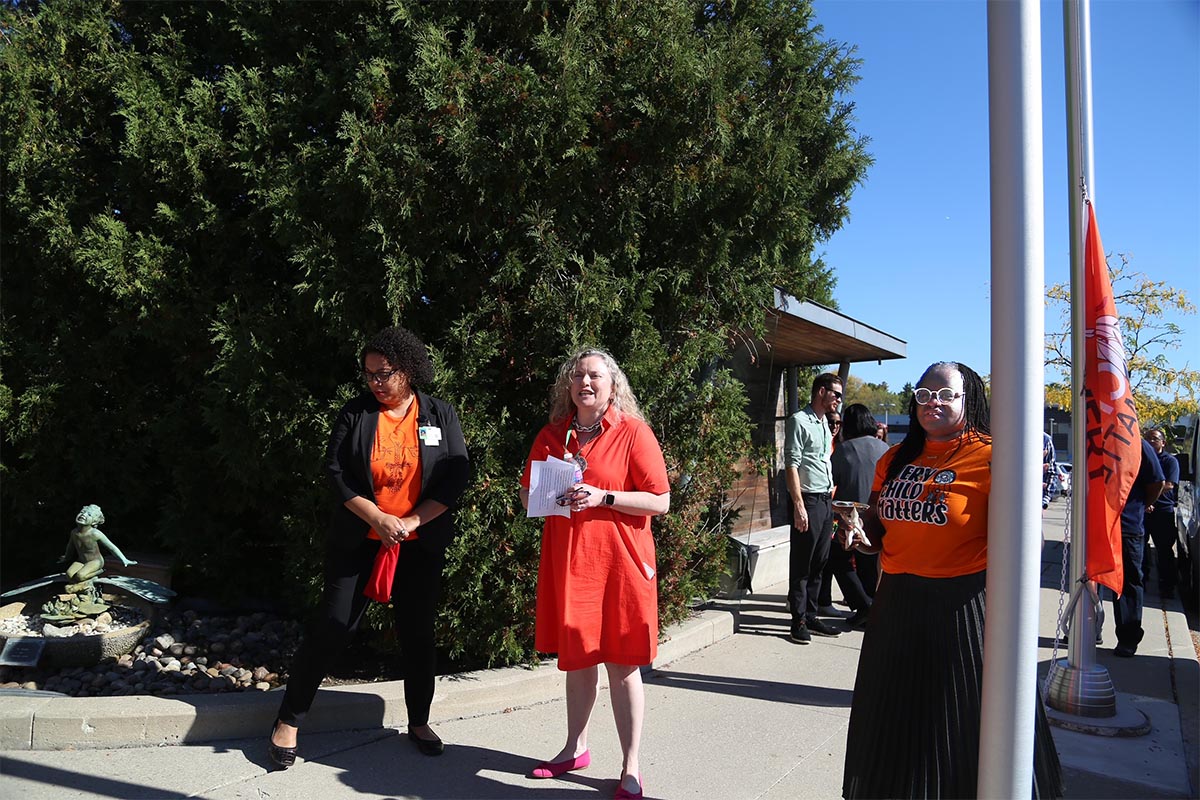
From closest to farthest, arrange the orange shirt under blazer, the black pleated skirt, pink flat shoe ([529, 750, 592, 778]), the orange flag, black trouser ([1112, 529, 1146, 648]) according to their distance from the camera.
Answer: the black pleated skirt
the orange shirt under blazer
pink flat shoe ([529, 750, 592, 778])
the orange flag
black trouser ([1112, 529, 1146, 648])

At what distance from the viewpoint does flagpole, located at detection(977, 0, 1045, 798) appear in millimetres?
2168

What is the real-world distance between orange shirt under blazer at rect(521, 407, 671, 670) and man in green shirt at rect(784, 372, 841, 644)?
9.50 feet

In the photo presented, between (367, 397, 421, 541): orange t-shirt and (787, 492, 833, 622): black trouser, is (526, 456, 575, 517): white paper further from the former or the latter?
(787, 492, 833, 622): black trouser

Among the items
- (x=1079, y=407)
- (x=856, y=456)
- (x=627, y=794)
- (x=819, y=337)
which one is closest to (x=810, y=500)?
(x=856, y=456)

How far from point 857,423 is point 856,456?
0.26 m

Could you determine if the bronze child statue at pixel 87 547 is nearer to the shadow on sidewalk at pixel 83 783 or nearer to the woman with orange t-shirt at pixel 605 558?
the shadow on sidewalk at pixel 83 783

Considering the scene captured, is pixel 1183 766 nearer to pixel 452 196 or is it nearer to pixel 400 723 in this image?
pixel 400 723

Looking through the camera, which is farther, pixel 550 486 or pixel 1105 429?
pixel 1105 429

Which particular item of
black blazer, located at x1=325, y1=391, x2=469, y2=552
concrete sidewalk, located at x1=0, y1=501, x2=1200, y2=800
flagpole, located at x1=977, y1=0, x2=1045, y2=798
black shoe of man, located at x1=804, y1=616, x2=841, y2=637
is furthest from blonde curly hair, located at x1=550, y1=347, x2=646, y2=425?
black shoe of man, located at x1=804, y1=616, x2=841, y2=637

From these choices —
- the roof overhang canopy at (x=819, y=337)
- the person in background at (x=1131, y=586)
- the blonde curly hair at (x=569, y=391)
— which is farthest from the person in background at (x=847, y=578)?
the blonde curly hair at (x=569, y=391)

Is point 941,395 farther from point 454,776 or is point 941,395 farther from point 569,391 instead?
point 454,776

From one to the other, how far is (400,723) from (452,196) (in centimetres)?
283

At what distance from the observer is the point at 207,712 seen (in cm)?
397

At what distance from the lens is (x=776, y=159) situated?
5.23 meters
